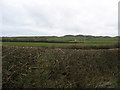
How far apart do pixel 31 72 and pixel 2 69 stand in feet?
7.39

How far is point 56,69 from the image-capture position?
12344 millimetres

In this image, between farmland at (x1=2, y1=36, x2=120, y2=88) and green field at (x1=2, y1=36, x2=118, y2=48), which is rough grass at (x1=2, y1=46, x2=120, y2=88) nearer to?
farmland at (x1=2, y1=36, x2=120, y2=88)

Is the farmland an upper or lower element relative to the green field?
lower

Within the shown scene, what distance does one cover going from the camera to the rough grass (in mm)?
10508

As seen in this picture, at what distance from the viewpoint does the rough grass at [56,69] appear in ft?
34.5

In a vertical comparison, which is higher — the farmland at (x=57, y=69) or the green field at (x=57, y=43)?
the green field at (x=57, y=43)

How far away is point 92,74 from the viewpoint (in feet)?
42.8

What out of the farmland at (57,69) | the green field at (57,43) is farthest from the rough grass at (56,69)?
the green field at (57,43)

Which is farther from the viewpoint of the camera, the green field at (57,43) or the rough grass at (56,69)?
the green field at (57,43)

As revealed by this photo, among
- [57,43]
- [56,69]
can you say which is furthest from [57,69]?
[57,43]

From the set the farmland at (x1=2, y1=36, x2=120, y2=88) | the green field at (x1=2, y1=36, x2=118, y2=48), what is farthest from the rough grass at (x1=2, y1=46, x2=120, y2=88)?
the green field at (x1=2, y1=36, x2=118, y2=48)

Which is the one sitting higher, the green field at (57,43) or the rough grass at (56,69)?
the green field at (57,43)

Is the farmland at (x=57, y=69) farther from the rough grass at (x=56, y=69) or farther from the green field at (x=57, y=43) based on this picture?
the green field at (x=57, y=43)

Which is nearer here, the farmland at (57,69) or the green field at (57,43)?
the farmland at (57,69)
